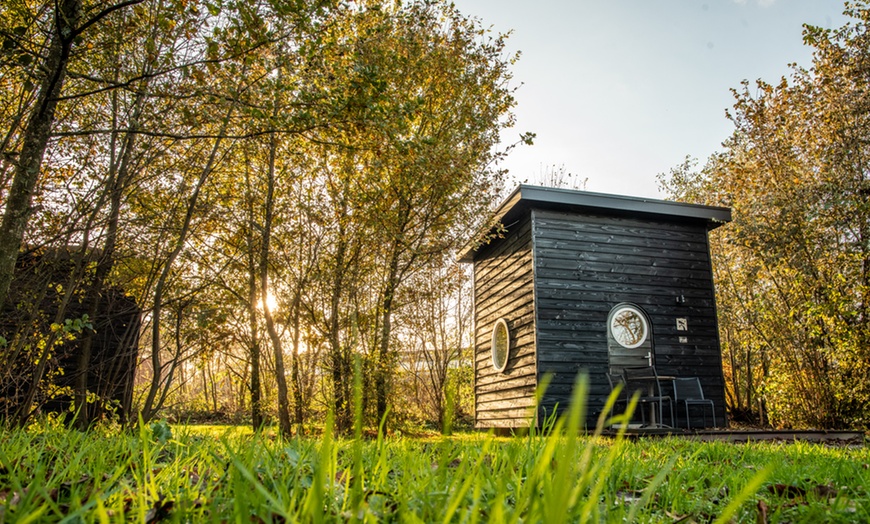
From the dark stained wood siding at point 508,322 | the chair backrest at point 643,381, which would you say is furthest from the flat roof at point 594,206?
the chair backrest at point 643,381

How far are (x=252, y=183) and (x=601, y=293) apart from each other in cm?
645

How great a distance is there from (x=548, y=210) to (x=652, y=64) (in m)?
3.94

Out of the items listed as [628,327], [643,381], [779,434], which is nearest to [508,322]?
[628,327]

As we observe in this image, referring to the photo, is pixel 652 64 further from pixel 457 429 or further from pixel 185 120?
pixel 457 429

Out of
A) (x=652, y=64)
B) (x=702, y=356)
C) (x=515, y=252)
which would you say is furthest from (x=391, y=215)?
(x=702, y=356)

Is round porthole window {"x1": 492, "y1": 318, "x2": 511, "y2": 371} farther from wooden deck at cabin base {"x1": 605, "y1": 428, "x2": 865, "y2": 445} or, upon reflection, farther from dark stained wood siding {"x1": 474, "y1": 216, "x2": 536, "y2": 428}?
wooden deck at cabin base {"x1": 605, "y1": 428, "x2": 865, "y2": 445}

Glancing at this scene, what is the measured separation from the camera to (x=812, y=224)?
10648 millimetres

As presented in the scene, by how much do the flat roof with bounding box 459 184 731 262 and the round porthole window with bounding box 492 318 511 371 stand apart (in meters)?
2.05

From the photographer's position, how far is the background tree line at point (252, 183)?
439 cm

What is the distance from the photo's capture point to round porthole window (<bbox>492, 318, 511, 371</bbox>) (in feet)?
37.1

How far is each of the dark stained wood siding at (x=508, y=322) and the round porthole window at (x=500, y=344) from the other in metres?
0.12

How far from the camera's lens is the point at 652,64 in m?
6.75

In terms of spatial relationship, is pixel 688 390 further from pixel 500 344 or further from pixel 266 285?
pixel 266 285

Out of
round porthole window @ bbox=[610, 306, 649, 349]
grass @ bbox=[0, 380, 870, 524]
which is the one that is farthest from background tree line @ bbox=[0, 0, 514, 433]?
round porthole window @ bbox=[610, 306, 649, 349]
